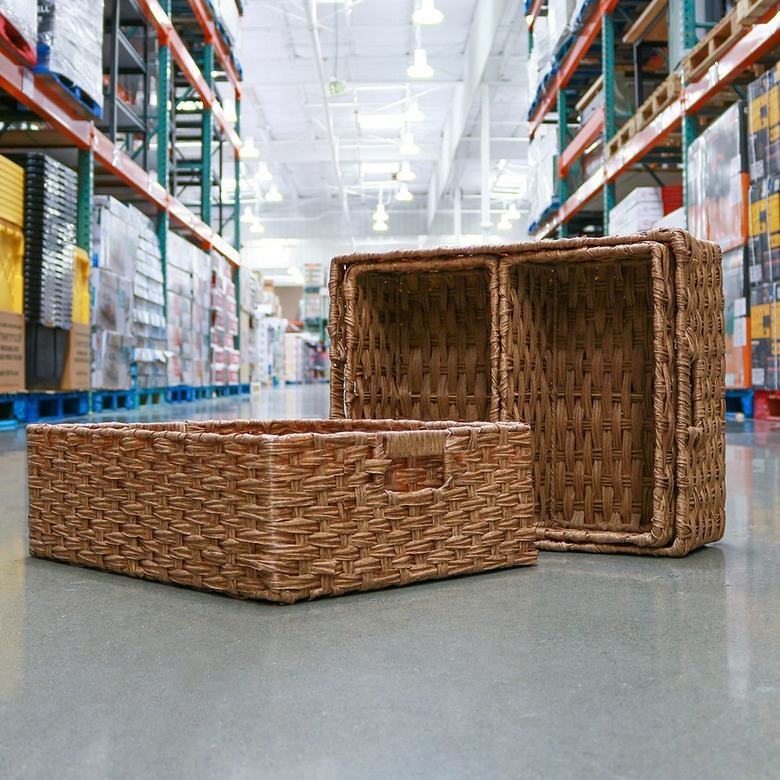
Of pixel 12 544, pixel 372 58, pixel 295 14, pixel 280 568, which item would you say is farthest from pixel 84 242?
pixel 372 58

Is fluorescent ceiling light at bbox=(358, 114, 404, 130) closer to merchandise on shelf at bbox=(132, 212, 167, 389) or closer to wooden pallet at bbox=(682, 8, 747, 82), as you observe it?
merchandise on shelf at bbox=(132, 212, 167, 389)

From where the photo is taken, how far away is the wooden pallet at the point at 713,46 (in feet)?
20.2

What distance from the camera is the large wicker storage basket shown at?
1.83 m

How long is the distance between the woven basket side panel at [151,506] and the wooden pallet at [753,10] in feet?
18.8

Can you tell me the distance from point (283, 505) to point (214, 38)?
12641 mm

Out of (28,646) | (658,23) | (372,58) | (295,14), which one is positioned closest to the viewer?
(28,646)

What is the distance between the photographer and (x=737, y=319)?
6852mm

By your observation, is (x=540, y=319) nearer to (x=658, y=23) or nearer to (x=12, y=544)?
(x=12, y=544)

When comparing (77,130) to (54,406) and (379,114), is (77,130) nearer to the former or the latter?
(54,406)

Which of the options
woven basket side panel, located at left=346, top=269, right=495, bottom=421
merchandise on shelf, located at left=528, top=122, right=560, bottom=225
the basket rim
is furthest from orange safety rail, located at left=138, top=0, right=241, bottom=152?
the basket rim

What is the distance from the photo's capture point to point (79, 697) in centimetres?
98

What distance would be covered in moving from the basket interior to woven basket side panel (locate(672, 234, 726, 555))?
0.47 feet

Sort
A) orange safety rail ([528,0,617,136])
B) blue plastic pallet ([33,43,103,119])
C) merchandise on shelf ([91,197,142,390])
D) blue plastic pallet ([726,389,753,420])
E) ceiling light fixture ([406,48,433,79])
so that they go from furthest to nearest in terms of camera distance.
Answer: ceiling light fixture ([406,48,433,79]), orange safety rail ([528,0,617,136]), merchandise on shelf ([91,197,142,390]), blue plastic pallet ([726,389,753,420]), blue plastic pallet ([33,43,103,119])

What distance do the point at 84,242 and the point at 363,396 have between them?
20.2 feet
